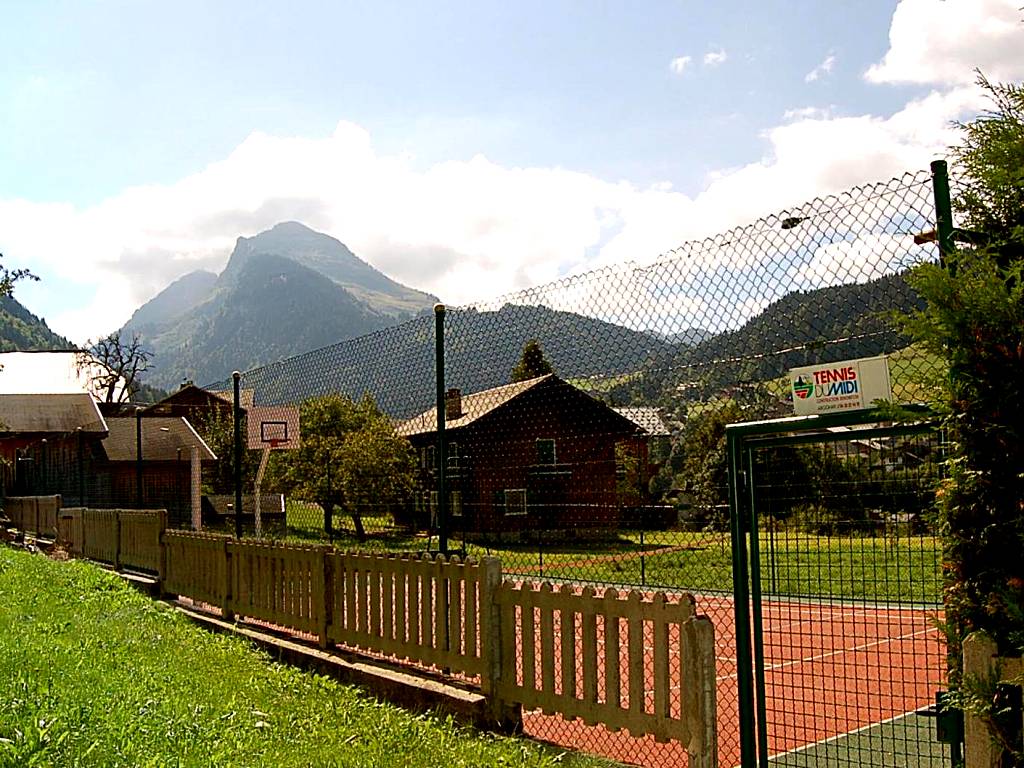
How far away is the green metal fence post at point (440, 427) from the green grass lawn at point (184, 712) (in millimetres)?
1398

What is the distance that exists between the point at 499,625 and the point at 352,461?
20.6ft

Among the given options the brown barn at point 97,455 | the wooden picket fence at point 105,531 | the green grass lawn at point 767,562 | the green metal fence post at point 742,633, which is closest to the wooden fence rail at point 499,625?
the green metal fence post at point 742,633

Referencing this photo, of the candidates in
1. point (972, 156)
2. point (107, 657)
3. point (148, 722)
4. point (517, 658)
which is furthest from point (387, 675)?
point (972, 156)

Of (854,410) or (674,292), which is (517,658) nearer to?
(674,292)

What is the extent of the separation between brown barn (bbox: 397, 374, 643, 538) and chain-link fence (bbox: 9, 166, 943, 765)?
0.06 feet

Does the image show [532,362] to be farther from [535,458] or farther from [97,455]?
[97,455]

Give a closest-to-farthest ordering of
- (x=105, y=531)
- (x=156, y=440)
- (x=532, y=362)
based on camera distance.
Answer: (x=532, y=362) < (x=105, y=531) < (x=156, y=440)

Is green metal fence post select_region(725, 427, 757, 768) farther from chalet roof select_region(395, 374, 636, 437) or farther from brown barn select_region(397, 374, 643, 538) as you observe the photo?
brown barn select_region(397, 374, 643, 538)

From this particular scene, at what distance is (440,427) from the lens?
8102 mm

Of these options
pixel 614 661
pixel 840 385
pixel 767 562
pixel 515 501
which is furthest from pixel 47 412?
pixel 840 385

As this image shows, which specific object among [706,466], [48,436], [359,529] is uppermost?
[48,436]

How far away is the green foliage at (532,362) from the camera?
24.3 feet

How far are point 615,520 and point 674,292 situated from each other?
8.21 feet

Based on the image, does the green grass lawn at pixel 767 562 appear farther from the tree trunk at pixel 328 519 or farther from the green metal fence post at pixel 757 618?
the tree trunk at pixel 328 519
